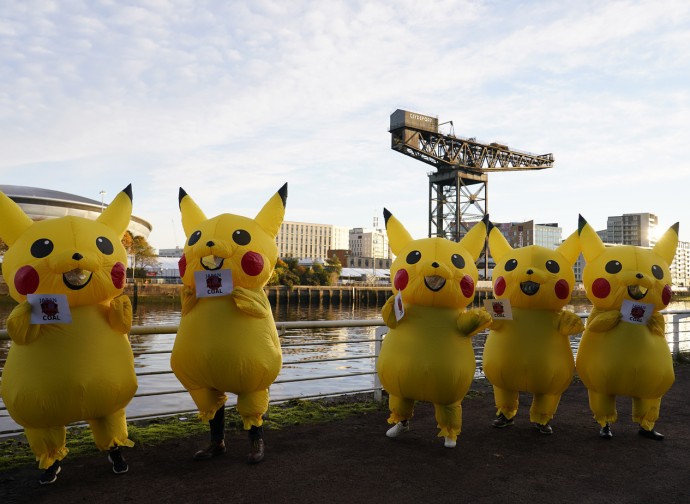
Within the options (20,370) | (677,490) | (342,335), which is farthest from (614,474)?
(342,335)

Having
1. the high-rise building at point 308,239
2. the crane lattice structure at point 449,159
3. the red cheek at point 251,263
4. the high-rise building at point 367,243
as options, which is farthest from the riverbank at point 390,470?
the high-rise building at point 367,243

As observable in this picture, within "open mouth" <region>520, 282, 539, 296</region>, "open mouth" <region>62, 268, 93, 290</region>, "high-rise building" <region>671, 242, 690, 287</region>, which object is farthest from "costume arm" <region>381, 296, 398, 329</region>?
"high-rise building" <region>671, 242, 690, 287</region>

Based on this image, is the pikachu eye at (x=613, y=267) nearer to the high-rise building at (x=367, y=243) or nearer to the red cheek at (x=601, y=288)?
the red cheek at (x=601, y=288)

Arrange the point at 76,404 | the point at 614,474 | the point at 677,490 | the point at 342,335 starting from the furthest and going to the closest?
the point at 342,335, the point at 614,474, the point at 677,490, the point at 76,404

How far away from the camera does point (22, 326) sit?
3.46 metres

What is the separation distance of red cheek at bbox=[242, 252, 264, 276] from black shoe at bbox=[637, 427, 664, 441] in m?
3.85

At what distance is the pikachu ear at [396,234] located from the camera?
5137mm

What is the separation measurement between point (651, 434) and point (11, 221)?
221 inches

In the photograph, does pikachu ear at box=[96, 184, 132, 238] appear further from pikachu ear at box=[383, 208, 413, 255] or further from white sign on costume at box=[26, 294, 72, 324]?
pikachu ear at box=[383, 208, 413, 255]

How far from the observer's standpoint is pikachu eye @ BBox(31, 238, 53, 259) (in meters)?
3.61

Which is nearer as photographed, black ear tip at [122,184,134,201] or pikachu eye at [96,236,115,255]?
pikachu eye at [96,236,115,255]

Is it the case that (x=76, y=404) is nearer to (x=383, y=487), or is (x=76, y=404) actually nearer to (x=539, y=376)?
(x=383, y=487)

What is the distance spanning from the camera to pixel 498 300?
5082 millimetres

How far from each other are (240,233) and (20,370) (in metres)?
1.71
